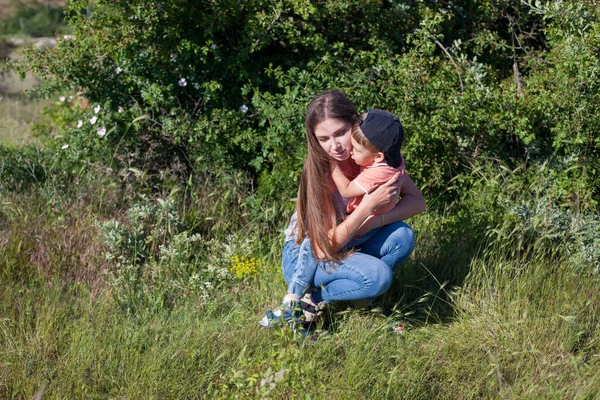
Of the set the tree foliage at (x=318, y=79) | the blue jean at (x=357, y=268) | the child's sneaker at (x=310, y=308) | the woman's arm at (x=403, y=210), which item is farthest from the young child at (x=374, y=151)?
the tree foliage at (x=318, y=79)

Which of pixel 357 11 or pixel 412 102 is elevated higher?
pixel 357 11

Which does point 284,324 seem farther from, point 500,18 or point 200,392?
point 500,18

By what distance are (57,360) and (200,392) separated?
685 mm

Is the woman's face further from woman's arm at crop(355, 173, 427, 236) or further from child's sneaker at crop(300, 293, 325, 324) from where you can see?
child's sneaker at crop(300, 293, 325, 324)

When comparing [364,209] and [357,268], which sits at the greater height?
[364,209]

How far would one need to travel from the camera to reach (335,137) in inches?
133

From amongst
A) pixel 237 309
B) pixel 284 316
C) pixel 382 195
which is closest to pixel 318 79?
pixel 382 195

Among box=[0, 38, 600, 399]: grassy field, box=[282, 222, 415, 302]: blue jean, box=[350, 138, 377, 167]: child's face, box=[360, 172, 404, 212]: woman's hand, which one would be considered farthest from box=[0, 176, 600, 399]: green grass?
box=[350, 138, 377, 167]: child's face

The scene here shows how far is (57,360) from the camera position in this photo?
3238mm

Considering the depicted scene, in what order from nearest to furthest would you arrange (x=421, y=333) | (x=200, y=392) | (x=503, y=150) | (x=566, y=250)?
(x=200, y=392) < (x=421, y=333) < (x=566, y=250) < (x=503, y=150)

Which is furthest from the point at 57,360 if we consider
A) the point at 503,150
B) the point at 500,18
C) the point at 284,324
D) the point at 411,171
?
the point at 500,18

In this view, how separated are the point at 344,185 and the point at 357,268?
40cm

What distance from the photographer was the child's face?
3.34m

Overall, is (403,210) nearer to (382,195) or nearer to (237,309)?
(382,195)
